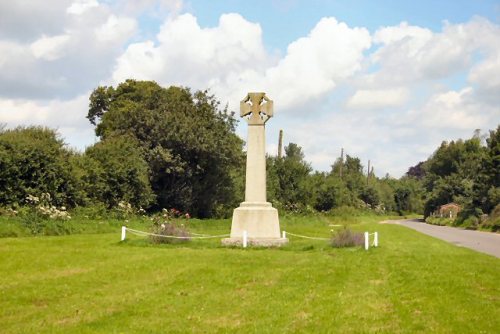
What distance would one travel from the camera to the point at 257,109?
65.7 feet

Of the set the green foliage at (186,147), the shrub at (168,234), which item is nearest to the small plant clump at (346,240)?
the shrub at (168,234)

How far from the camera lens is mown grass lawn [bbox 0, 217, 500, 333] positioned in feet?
26.6

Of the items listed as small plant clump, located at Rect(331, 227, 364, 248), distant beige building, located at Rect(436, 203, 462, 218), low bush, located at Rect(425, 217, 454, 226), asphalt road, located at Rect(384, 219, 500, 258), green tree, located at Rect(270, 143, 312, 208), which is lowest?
asphalt road, located at Rect(384, 219, 500, 258)

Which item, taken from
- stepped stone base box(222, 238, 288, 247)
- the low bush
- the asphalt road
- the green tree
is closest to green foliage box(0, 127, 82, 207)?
stepped stone base box(222, 238, 288, 247)

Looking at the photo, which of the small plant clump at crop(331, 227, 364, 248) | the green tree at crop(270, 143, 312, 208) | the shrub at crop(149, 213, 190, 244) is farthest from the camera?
the green tree at crop(270, 143, 312, 208)

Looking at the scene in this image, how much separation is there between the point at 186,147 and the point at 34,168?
1226 cm

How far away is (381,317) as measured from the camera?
854cm

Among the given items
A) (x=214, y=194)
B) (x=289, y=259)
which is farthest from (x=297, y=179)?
(x=289, y=259)

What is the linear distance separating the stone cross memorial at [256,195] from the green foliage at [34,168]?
35.4 ft

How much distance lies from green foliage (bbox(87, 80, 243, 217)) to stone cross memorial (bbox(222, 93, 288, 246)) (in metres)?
15.8

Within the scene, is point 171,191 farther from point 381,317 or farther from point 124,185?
point 381,317

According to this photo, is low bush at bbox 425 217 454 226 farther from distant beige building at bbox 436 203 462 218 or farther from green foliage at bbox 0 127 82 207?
green foliage at bbox 0 127 82 207

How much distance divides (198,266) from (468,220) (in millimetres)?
39007

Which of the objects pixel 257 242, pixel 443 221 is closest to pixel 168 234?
pixel 257 242
